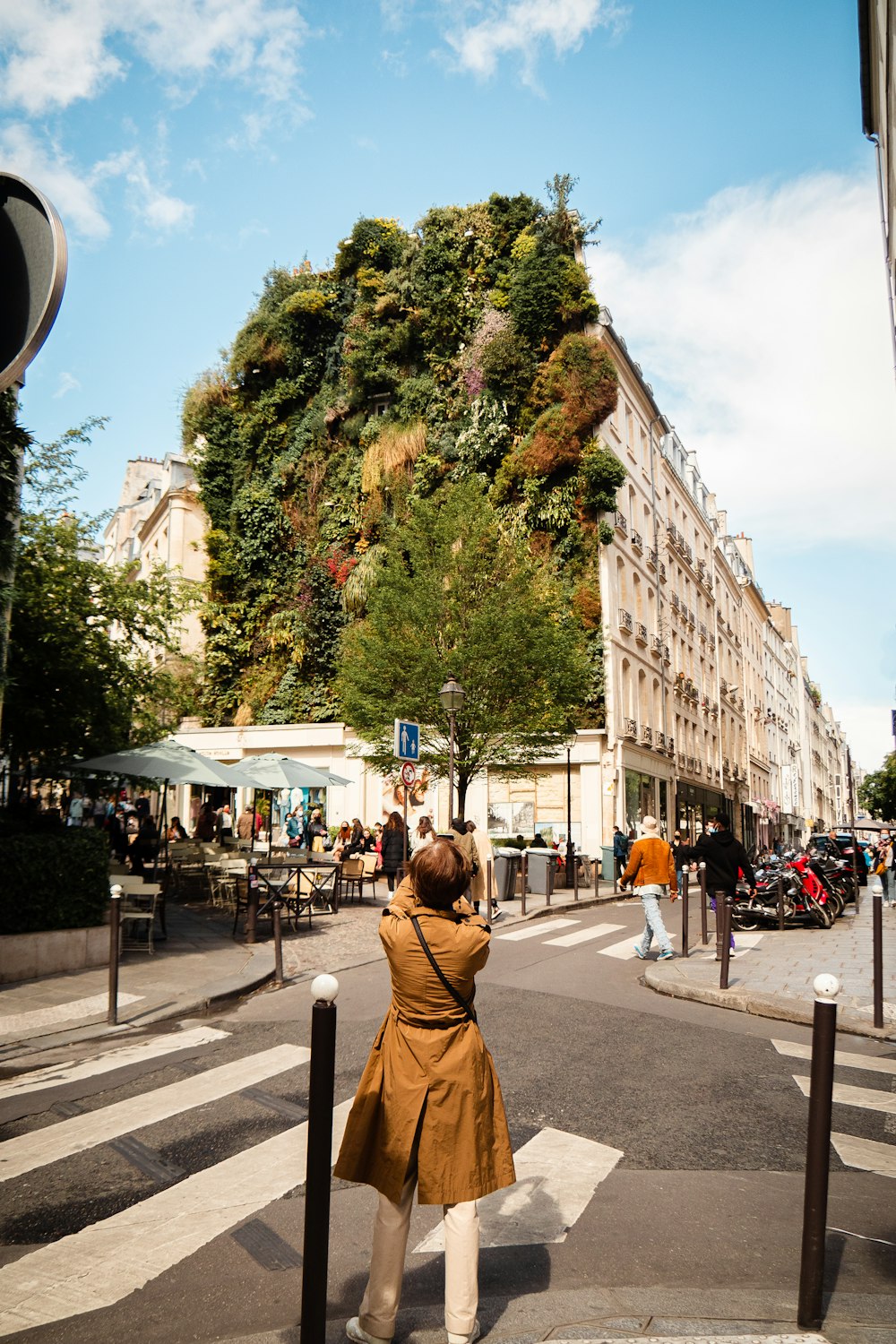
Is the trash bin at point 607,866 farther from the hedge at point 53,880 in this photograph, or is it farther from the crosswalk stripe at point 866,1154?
the crosswalk stripe at point 866,1154

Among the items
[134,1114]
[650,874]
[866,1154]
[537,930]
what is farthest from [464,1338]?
[537,930]

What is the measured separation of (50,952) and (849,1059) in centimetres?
756

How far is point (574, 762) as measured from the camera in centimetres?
2961

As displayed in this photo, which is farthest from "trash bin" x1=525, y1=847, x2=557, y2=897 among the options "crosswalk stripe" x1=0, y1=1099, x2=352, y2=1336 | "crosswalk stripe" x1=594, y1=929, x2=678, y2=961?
"crosswalk stripe" x1=0, y1=1099, x2=352, y2=1336

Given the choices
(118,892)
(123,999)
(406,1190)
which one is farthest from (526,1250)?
(123,999)

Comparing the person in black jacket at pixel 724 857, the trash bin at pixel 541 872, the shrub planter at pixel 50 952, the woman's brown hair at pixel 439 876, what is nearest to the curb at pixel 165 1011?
the shrub planter at pixel 50 952

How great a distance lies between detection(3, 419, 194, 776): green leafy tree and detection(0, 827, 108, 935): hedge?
255 centimetres

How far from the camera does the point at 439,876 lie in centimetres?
315

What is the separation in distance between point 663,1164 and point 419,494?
95.4 feet

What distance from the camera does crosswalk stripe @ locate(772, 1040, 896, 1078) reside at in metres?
6.74

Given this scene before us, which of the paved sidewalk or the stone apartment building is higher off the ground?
the stone apartment building

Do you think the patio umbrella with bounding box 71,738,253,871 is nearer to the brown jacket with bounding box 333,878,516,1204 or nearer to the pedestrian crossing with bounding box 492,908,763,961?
the pedestrian crossing with bounding box 492,908,763,961

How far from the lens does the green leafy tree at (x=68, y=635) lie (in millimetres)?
12492

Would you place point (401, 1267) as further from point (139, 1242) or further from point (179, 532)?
point (179, 532)
